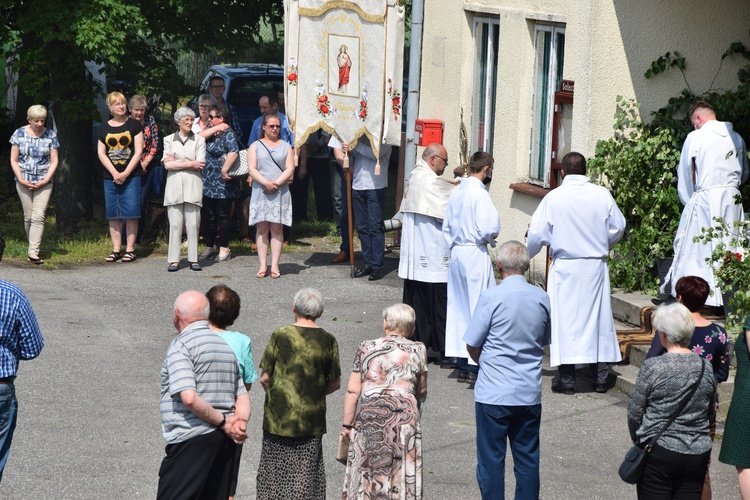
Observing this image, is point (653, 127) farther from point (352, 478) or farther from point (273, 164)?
point (352, 478)

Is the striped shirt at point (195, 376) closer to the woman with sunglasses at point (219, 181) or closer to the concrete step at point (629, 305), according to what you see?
the concrete step at point (629, 305)

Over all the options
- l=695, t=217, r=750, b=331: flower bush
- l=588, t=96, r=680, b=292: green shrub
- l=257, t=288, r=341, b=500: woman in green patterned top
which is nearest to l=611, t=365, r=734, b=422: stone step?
l=695, t=217, r=750, b=331: flower bush

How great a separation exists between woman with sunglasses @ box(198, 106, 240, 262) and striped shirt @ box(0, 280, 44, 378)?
24.6ft

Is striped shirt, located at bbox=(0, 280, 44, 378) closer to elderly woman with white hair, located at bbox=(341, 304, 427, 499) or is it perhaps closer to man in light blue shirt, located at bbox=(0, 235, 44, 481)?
man in light blue shirt, located at bbox=(0, 235, 44, 481)

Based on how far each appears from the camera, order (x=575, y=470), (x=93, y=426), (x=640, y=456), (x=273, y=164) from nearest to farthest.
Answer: (x=640, y=456), (x=575, y=470), (x=93, y=426), (x=273, y=164)

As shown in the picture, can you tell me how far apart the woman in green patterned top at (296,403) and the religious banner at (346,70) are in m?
7.13

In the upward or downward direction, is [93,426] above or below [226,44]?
below

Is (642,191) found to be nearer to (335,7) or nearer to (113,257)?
(335,7)

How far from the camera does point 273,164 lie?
43.8ft

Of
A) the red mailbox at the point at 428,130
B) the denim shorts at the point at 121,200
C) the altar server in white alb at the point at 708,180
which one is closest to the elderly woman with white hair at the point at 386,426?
the altar server in white alb at the point at 708,180

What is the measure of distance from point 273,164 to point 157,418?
505 centimetres

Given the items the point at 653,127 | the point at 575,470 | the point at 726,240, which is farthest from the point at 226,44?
the point at 575,470

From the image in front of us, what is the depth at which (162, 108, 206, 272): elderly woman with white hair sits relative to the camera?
44.2 ft

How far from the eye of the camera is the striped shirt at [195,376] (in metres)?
5.95
